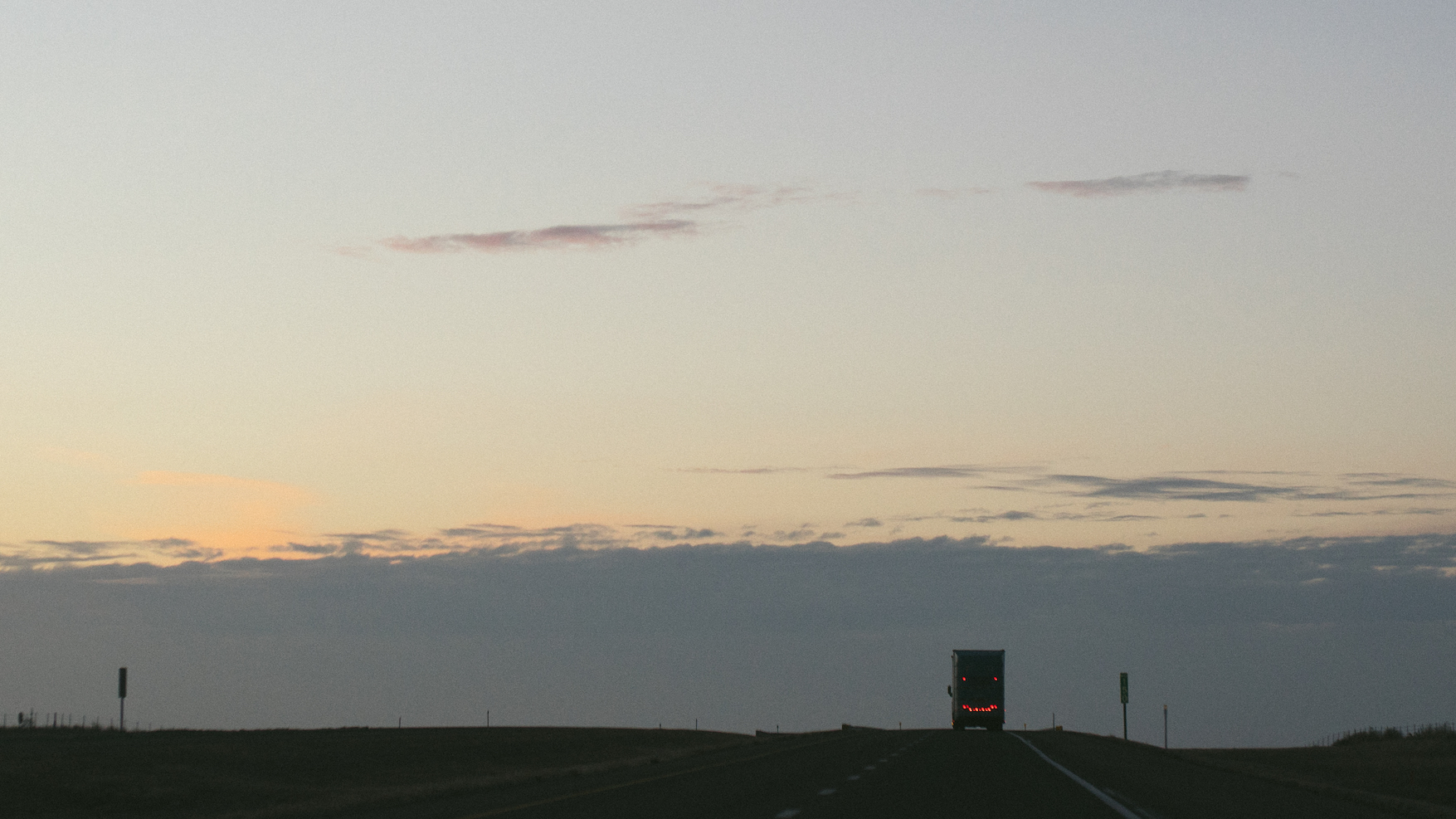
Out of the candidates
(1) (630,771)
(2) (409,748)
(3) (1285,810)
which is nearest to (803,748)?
(1) (630,771)

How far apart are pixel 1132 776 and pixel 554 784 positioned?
1211cm

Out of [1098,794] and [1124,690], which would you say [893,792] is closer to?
[1098,794]

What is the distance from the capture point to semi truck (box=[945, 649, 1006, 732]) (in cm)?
7419

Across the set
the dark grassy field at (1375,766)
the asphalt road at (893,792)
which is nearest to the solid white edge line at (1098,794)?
the asphalt road at (893,792)

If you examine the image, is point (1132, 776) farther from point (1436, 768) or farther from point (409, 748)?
point (409, 748)

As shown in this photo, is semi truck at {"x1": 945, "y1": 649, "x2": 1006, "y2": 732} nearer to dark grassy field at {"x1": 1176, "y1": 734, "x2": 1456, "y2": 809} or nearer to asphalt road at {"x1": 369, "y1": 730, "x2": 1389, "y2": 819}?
dark grassy field at {"x1": 1176, "y1": 734, "x2": 1456, "y2": 809}

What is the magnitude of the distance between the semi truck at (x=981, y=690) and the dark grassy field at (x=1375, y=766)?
39.7ft

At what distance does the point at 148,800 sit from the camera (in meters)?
37.8

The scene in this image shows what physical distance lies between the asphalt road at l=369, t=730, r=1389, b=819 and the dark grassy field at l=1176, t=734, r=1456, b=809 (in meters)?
2.38

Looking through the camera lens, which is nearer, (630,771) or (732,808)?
(732,808)

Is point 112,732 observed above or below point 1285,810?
below

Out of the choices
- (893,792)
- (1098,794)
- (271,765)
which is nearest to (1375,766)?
(1098,794)

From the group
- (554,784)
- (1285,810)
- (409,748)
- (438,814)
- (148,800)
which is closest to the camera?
(438,814)

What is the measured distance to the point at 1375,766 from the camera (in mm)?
46375
